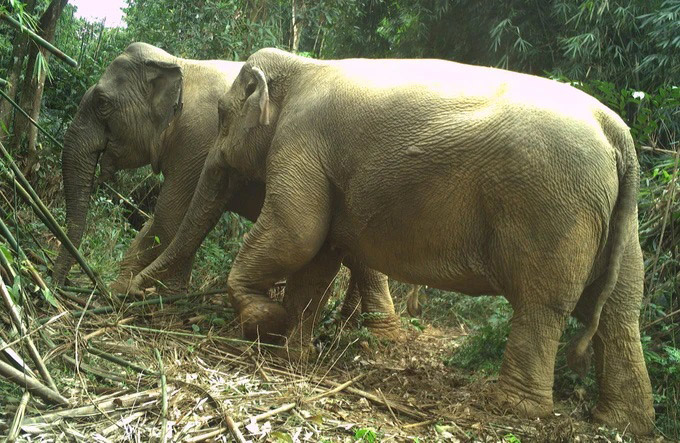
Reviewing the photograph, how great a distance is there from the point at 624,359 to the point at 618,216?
2.89ft

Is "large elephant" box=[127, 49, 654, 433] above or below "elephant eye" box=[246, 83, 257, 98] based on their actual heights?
below

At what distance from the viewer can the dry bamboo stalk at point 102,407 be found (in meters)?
3.29

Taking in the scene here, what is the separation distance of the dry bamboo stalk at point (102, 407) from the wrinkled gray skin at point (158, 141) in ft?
9.84

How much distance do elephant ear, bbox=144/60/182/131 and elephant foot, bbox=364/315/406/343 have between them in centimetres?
263

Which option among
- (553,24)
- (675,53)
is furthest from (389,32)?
(675,53)

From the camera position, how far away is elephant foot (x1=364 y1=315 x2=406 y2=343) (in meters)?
6.85

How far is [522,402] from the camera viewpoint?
14.4 feet

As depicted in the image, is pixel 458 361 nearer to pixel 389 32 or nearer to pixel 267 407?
pixel 267 407

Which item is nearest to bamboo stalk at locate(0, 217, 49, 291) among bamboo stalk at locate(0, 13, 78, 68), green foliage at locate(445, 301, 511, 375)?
bamboo stalk at locate(0, 13, 78, 68)

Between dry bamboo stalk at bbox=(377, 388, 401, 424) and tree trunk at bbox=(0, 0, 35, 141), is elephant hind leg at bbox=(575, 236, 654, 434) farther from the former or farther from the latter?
tree trunk at bbox=(0, 0, 35, 141)

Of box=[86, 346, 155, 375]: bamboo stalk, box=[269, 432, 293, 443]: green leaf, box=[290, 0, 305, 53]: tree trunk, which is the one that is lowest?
box=[269, 432, 293, 443]: green leaf

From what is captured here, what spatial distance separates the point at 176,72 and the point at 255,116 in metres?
1.94

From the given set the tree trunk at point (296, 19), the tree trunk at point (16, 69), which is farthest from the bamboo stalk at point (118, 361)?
the tree trunk at point (296, 19)

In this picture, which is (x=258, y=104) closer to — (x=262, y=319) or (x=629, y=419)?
(x=262, y=319)
